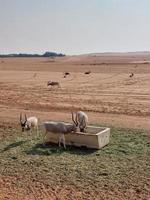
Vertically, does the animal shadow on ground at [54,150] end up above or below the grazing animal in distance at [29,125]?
below

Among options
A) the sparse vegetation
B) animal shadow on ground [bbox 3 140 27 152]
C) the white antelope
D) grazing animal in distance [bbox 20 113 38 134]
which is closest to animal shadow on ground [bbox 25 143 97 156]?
the sparse vegetation

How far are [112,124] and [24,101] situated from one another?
1223 centimetres

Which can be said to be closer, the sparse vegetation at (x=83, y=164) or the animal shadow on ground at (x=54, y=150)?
the sparse vegetation at (x=83, y=164)

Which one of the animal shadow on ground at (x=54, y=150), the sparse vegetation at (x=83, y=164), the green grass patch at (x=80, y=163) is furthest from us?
the animal shadow on ground at (x=54, y=150)

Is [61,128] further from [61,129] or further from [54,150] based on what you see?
[54,150]

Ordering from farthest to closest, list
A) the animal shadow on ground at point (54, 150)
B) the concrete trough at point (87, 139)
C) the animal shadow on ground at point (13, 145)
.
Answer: the animal shadow on ground at point (13, 145) < the concrete trough at point (87, 139) < the animal shadow on ground at point (54, 150)

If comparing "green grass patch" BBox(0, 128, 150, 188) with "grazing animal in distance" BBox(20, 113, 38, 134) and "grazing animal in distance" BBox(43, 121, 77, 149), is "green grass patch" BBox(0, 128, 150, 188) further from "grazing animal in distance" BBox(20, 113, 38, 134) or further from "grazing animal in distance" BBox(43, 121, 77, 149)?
"grazing animal in distance" BBox(20, 113, 38, 134)

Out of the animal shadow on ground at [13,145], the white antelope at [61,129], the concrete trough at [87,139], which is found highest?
the white antelope at [61,129]

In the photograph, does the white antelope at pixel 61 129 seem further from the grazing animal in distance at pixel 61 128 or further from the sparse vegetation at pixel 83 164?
the sparse vegetation at pixel 83 164

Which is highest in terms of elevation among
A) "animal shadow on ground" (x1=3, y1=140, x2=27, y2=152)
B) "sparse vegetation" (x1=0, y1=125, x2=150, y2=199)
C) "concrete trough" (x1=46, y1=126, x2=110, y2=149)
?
"concrete trough" (x1=46, y1=126, x2=110, y2=149)

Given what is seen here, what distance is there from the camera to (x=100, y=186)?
480 inches

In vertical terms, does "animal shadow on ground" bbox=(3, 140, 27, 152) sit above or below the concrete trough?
below

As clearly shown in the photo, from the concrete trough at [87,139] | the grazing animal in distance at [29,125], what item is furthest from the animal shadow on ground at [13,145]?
the grazing animal in distance at [29,125]

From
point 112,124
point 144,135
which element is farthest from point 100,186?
point 112,124
